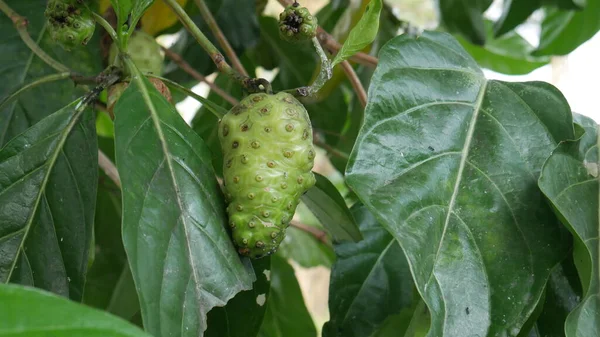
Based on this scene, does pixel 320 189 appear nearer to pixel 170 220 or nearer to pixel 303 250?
pixel 170 220

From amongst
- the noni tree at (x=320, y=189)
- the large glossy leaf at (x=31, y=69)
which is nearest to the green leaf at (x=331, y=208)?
the noni tree at (x=320, y=189)

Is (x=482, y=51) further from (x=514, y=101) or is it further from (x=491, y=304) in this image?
(x=491, y=304)

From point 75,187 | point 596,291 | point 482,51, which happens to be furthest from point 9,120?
point 482,51

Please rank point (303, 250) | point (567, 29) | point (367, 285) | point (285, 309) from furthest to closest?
1. point (303, 250)
2. point (567, 29)
3. point (285, 309)
4. point (367, 285)

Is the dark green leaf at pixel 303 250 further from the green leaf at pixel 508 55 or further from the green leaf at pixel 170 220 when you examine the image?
the green leaf at pixel 170 220

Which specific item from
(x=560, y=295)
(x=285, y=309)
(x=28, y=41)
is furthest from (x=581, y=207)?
(x=28, y=41)

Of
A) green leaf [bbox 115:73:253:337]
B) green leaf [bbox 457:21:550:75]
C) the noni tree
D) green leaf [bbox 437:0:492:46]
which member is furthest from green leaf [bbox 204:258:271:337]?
green leaf [bbox 457:21:550:75]
